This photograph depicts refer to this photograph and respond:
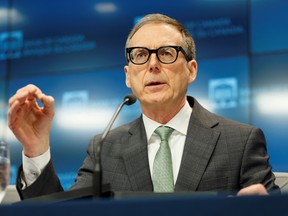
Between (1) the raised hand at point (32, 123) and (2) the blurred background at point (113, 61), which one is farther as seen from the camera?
(2) the blurred background at point (113, 61)

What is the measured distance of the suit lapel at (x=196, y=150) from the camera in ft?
6.63

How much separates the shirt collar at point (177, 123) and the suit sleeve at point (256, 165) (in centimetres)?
28

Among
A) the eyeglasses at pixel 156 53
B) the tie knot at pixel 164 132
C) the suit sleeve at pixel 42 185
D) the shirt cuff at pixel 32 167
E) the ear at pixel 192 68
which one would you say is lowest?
the suit sleeve at pixel 42 185

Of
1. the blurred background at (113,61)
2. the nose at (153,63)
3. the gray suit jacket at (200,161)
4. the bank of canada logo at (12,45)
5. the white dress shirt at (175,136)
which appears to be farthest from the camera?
the bank of canada logo at (12,45)

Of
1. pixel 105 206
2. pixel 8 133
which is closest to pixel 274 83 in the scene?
pixel 8 133

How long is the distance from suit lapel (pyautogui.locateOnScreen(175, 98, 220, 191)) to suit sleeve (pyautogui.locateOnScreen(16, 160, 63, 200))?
467 mm

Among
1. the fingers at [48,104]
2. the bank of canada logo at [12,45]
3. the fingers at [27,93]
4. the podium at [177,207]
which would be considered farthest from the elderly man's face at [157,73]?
the bank of canada logo at [12,45]

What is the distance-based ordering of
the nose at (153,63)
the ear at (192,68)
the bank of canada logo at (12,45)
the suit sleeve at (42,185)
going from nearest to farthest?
the suit sleeve at (42,185) < the nose at (153,63) < the ear at (192,68) < the bank of canada logo at (12,45)

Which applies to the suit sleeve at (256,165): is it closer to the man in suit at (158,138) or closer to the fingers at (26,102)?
the man in suit at (158,138)

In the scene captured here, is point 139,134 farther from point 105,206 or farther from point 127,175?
point 105,206

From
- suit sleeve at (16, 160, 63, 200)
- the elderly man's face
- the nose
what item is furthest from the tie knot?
suit sleeve at (16, 160, 63, 200)

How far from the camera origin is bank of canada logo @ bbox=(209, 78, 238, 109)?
3477 millimetres

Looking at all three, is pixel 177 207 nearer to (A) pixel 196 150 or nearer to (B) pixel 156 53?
(A) pixel 196 150

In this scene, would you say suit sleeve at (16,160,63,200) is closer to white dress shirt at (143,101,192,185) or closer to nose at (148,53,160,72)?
white dress shirt at (143,101,192,185)
